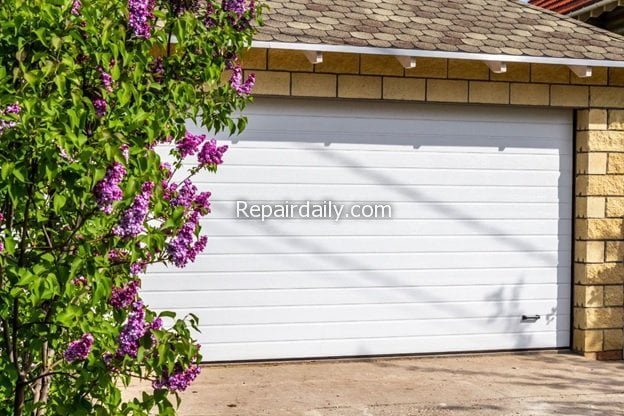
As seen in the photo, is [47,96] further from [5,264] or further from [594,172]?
[594,172]

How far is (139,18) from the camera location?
12.8 feet

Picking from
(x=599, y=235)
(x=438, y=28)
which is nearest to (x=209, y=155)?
(x=438, y=28)

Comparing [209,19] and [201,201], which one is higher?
[209,19]

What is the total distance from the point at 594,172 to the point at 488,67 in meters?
1.51

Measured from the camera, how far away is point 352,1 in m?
9.76

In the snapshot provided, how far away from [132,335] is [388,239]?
5.65m

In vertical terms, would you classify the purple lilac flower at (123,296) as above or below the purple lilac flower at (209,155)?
below

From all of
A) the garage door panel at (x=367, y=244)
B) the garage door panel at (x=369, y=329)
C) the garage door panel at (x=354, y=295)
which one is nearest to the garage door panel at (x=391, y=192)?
the garage door panel at (x=367, y=244)

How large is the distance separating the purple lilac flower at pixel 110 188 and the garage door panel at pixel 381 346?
528 centimetres

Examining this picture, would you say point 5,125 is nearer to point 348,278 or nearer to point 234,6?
point 234,6

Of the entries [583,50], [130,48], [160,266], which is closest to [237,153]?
[160,266]

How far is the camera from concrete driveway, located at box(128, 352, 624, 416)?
7.24 meters

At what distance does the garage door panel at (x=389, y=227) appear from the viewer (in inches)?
348

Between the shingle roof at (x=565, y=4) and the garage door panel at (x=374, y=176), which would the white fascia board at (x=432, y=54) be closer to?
the garage door panel at (x=374, y=176)
